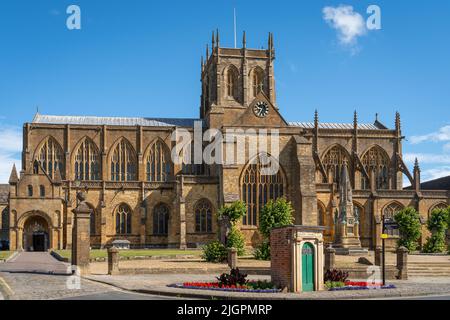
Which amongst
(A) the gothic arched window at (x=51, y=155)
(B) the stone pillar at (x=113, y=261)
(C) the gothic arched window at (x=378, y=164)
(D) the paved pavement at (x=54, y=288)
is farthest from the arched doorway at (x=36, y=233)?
(C) the gothic arched window at (x=378, y=164)

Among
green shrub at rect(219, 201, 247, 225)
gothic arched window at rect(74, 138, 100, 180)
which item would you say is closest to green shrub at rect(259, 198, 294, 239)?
green shrub at rect(219, 201, 247, 225)

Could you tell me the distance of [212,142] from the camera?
70312 millimetres

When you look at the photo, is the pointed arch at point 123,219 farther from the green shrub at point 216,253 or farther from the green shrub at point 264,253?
the green shrub at point 216,253

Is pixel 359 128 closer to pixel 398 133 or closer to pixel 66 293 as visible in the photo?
pixel 398 133

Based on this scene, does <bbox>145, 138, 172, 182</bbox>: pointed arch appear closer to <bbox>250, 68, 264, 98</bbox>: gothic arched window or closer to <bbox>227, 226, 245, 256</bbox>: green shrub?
<bbox>250, 68, 264, 98</bbox>: gothic arched window

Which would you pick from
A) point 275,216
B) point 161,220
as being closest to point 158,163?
point 161,220

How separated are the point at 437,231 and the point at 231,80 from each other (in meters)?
30.1

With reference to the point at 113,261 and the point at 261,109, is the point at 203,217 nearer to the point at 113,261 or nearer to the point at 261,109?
the point at 261,109

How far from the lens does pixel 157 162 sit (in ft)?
232

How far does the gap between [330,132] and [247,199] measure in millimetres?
18232

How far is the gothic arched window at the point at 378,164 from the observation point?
74625 mm

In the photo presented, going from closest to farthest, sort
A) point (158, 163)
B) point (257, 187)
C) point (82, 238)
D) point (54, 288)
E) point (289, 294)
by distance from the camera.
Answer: point (289, 294) < point (54, 288) < point (82, 238) < point (257, 187) < point (158, 163)

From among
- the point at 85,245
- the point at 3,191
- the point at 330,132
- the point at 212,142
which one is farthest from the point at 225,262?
the point at 3,191

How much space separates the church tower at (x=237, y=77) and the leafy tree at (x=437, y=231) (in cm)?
2468
